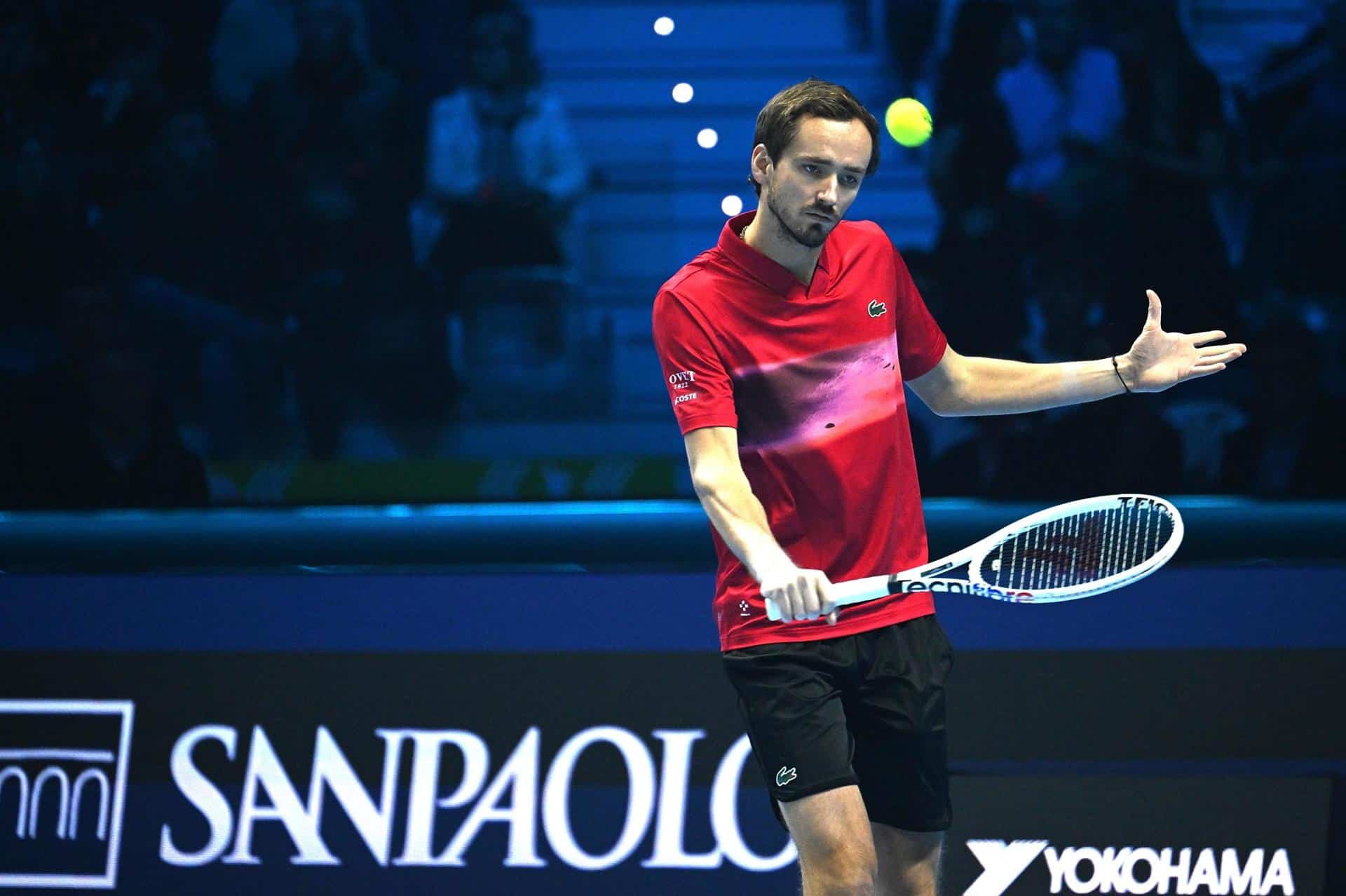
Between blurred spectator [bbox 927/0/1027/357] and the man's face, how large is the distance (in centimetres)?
217

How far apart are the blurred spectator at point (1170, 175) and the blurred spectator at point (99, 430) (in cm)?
291

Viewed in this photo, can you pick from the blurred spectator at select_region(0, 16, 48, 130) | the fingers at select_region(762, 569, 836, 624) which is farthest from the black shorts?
the blurred spectator at select_region(0, 16, 48, 130)

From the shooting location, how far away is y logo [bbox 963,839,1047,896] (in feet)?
12.9

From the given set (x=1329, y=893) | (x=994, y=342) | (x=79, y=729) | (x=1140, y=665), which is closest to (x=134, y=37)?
(x=79, y=729)

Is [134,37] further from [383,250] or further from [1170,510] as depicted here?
[1170,510]

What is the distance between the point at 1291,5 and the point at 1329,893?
106 inches

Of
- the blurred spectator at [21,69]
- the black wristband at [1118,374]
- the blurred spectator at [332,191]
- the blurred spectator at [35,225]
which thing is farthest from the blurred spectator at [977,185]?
the blurred spectator at [21,69]

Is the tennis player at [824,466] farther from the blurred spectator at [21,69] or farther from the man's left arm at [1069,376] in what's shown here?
the blurred spectator at [21,69]

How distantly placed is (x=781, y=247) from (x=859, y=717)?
2.79 ft

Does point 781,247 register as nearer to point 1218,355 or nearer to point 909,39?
point 1218,355

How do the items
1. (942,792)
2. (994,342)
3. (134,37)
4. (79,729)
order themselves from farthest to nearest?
1. (134,37)
2. (994,342)
3. (79,729)
4. (942,792)

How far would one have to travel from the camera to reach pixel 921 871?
2904 millimetres

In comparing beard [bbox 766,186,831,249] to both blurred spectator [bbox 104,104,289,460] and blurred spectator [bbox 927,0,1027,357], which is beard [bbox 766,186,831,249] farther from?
blurred spectator [bbox 104,104,289,460]

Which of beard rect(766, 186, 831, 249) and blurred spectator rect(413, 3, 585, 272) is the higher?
blurred spectator rect(413, 3, 585, 272)
